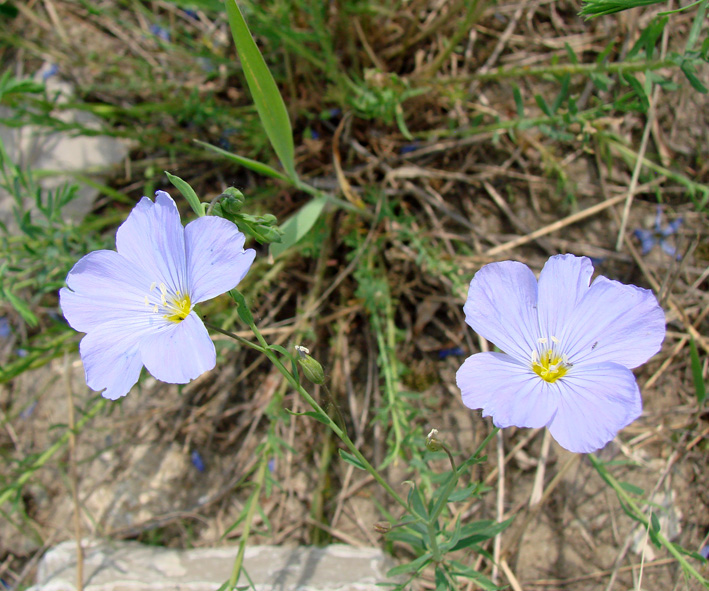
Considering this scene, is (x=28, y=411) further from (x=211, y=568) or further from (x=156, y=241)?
(x=156, y=241)

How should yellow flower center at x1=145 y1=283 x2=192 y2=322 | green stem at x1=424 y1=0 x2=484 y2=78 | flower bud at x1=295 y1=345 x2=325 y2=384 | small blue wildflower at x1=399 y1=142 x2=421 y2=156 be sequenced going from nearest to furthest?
flower bud at x1=295 y1=345 x2=325 y2=384 → yellow flower center at x1=145 y1=283 x2=192 y2=322 → green stem at x1=424 y1=0 x2=484 y2=78 → small blue wildflower at x1=399 y1=142 x2=421 y2=156

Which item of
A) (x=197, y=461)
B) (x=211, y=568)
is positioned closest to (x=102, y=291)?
(x=211, y=568)

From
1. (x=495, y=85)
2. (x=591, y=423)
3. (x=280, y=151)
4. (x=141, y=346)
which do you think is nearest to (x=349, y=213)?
(x=280, y=151)

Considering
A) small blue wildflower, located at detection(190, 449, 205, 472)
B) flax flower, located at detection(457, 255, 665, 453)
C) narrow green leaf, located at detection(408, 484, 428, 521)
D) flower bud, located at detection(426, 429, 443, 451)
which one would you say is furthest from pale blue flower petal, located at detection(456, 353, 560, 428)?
small blue wildflower, located at detection(190, 449, 205, 472)

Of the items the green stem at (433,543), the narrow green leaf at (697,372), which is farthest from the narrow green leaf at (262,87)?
the narrow green leaf at (697,372)

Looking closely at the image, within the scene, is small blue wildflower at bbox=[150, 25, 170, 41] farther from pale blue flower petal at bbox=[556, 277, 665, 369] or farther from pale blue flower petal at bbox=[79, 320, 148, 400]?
pale blue flower petal at bbox=[556, 277, 665, 369]

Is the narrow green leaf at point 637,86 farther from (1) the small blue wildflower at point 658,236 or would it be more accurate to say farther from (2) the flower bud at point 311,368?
(2) the flower bud at point 311,368
